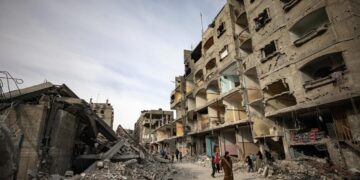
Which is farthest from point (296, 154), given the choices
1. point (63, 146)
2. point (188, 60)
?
point (188, 60)

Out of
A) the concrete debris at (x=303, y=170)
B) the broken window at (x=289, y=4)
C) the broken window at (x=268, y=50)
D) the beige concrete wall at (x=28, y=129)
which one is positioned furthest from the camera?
the broken window at (x=268, y=50)

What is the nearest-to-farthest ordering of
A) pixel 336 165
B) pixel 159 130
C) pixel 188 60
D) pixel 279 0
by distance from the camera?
pixel 336 165 → pixel 279 0 → pixel 188 60 → pixel 159 130

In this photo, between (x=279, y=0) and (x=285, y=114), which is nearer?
(x=285, y=114)

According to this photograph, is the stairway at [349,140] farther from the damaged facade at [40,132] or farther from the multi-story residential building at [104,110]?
the multi-story residential building at [104,110]

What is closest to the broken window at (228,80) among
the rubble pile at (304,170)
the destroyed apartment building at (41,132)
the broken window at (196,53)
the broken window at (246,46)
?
the broken window at (246,46)

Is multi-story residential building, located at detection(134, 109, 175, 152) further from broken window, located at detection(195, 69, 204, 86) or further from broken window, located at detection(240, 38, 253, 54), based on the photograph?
broken window, located at detection(240, 38, 253, 54)

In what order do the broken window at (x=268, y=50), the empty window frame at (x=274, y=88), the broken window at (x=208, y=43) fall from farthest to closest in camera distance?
the broken window at (x=208, y=43) < the broken window at (x=268, y=50) < the empty window frame at (x=274, y=88)

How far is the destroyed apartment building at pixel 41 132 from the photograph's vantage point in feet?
24.3

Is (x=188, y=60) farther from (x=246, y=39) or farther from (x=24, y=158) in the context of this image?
(x=24, y=158)

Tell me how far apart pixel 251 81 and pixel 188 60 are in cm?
1578

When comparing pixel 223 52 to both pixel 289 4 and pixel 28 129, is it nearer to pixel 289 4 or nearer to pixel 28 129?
pixel 289 4

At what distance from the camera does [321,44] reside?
11.8 metres

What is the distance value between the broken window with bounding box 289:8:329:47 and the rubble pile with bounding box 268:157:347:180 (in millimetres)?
7589

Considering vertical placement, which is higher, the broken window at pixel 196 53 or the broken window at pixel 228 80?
the broken window at pixel 196 53
